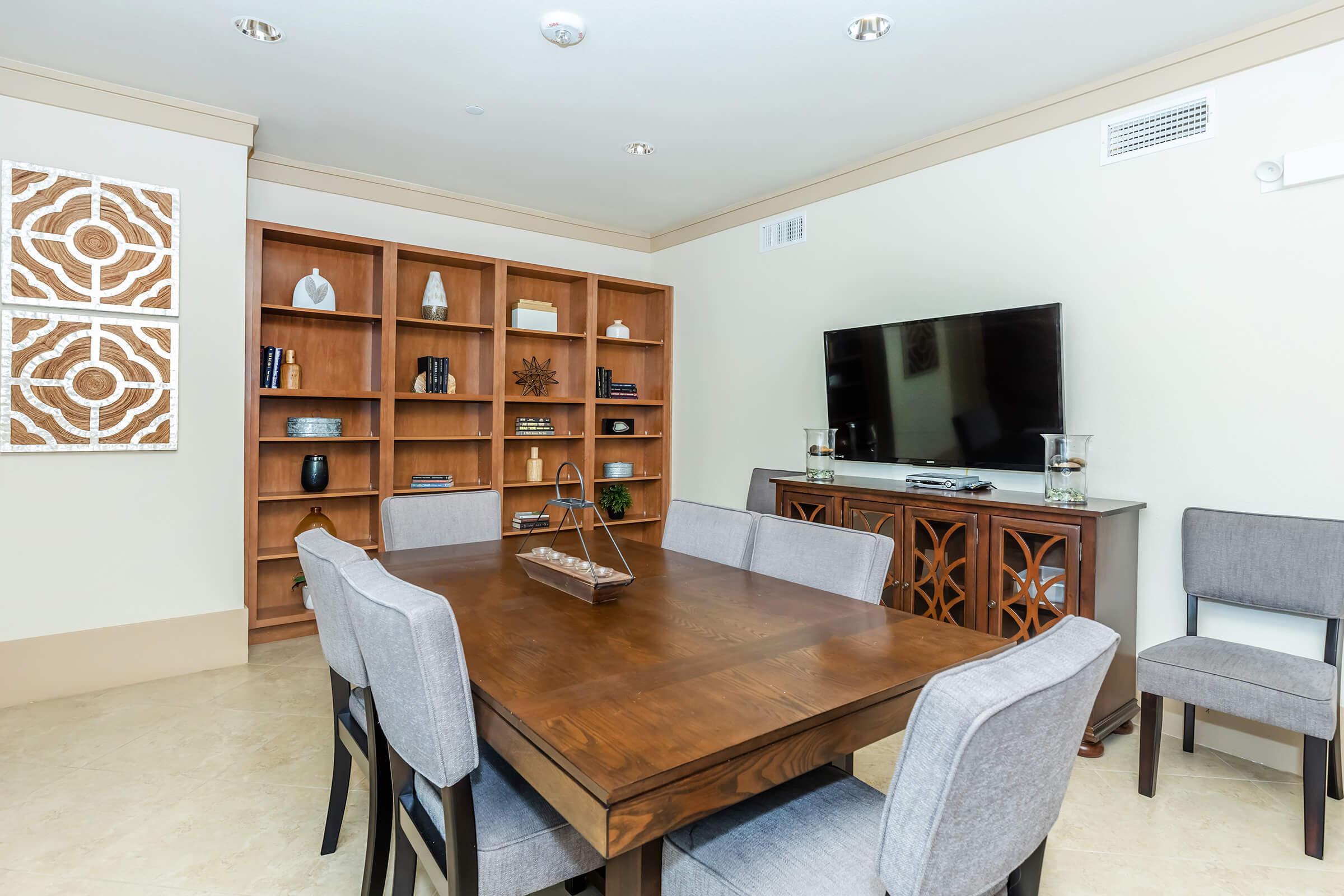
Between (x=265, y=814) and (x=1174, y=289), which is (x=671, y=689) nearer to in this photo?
(x=265, y=814)

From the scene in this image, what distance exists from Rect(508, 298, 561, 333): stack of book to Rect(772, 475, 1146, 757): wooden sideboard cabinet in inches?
102

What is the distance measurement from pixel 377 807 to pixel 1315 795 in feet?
8.63

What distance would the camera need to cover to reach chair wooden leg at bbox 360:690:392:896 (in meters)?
1.59

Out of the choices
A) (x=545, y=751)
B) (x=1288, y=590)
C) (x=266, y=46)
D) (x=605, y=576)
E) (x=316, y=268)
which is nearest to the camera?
(x=545, y=751)

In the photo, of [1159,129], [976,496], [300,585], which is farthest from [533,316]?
[1159,129]

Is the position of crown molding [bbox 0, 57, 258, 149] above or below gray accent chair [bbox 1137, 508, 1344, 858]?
above

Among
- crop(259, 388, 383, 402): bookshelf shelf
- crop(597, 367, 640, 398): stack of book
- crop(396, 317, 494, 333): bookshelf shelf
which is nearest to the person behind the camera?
crop(259, 388, 383, 402): bookshelf shelf

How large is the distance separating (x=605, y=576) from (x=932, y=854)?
1.19m

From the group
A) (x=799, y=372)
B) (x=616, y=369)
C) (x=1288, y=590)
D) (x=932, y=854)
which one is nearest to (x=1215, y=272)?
(x=1288, y=590)

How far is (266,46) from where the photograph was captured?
112 inches

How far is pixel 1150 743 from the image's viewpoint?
7.88ft

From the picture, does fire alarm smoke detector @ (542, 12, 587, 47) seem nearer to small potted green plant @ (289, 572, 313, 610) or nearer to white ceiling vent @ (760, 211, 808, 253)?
white ceiling vent @ (760, 211, 808, 253)

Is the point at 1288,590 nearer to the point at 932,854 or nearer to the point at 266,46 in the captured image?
the point at 932,854
